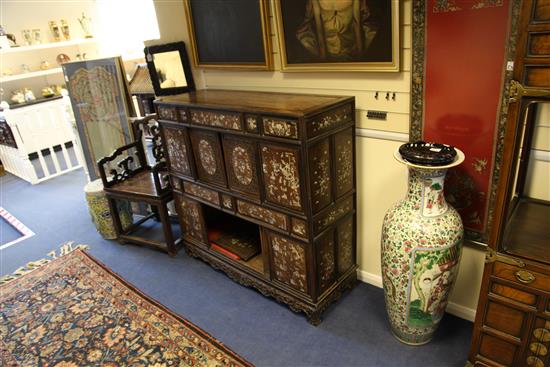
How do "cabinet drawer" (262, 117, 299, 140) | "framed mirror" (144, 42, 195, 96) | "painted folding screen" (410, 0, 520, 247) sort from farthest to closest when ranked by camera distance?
1. "framed mirror" (144, 42, 195, 96)
2. "cabinet drawer" (262, 117, 299, 140)
3. "painted folding screen" (410, 0, 520, 247)

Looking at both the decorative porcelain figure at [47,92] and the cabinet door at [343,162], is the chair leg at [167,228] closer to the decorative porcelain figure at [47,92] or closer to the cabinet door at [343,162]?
the cabinet door at [343,162]

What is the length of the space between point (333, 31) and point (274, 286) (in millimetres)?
1523

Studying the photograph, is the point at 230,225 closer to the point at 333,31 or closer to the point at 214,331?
the point at 214,331

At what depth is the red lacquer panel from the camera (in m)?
1.61

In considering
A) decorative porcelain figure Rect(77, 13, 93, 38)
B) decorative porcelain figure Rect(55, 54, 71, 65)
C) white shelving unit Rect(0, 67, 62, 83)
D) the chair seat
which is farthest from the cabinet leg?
decorative porcelain figure Rect(55, 54, 71, 65)

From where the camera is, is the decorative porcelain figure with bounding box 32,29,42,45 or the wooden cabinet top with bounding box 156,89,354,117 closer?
the wooden cabinet top with bounding box 156,89,354,117

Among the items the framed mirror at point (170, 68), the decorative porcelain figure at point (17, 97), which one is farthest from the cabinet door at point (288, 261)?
the decorative porcelain figure at point (17, 97)

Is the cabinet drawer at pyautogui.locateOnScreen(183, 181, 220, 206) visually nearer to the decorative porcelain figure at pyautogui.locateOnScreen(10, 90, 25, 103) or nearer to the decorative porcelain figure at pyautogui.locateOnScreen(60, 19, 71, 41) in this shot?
the decorative porcelain figure at pyautogui.locateOnScreen(10, 90, 25, 103)

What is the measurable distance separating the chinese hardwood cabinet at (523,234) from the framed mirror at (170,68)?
230 centimetres

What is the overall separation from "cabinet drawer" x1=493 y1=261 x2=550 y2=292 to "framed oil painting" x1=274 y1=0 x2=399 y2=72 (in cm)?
104

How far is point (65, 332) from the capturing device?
7.85 feet

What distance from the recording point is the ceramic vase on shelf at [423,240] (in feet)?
5.65

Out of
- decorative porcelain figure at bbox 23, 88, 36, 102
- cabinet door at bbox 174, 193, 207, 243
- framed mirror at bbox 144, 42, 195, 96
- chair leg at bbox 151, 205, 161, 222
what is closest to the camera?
cabinet door at bbox 174, 193, 207, 243

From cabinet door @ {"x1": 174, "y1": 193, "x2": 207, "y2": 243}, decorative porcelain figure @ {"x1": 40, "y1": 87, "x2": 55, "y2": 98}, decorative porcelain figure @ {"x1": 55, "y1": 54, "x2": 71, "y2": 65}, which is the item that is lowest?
cabinet door @ {"x1": 174, "y1": 193, "x2": 207, "y2": 243}
